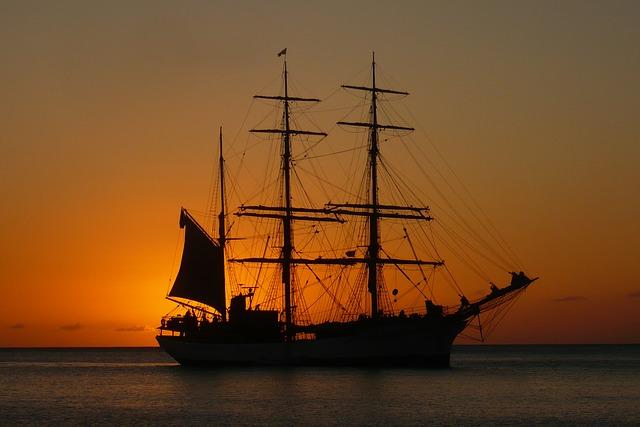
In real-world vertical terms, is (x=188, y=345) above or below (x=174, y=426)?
above

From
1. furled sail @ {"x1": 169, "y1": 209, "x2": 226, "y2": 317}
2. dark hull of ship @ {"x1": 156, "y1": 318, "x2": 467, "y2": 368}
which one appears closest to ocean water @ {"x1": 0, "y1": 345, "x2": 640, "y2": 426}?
dark hull of ship @ {"x1": 156, "y1": 318, "x2": 467, "y2": 368}

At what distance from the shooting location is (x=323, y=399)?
79.9 m

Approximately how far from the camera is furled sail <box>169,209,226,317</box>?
11581cm

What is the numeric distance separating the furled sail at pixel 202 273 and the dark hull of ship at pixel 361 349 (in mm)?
5233

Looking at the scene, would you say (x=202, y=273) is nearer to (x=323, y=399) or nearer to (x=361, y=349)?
(x=361, y=349)

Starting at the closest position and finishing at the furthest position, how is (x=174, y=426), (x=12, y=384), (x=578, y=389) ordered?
(x=174, y=426)
(x=578, y=389)
(x=12, y=384)

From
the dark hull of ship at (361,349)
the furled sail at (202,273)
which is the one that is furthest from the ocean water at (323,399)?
the furled sail at (202,273)

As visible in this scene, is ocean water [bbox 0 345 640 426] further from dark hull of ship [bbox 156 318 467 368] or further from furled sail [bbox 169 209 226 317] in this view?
furled sail [bbox 169 209 226 317]

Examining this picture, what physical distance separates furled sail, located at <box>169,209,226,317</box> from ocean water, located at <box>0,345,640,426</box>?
26.4ft

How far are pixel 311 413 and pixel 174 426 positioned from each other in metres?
9.92

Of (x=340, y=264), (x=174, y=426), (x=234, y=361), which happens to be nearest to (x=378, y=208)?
(x=340, y=264)

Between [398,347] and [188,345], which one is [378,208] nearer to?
[398,347]

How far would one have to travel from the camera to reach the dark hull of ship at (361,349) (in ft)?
349

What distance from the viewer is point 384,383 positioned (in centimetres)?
9231
